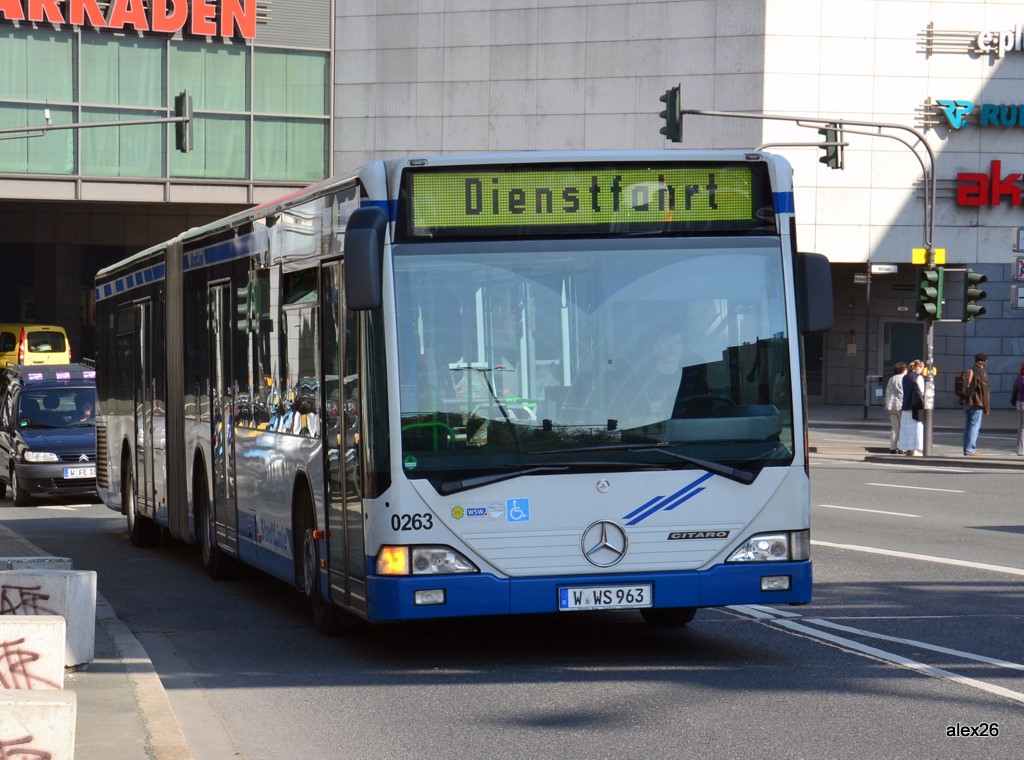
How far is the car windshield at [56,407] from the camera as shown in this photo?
25.5 meters

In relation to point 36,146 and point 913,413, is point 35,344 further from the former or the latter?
point 913,413

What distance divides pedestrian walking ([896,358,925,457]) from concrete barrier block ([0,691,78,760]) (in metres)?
27.7

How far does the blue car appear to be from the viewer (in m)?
24.5

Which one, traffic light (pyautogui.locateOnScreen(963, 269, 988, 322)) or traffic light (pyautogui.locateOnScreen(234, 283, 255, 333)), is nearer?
traffic light (pyautogui.locateOnScreen(234, 283, 255, 333))

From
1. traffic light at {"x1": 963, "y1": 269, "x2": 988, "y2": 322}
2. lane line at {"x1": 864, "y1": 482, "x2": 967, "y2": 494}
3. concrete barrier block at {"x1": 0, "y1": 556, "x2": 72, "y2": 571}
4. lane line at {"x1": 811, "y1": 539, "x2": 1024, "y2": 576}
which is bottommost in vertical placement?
lane line at {"x1": 864, "y1": 482, "x2": 967, "y2": 494}

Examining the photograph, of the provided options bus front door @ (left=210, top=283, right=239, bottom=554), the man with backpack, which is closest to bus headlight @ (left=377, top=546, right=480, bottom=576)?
bus front door @ (left=210, top=283, right=239, bottom=554)

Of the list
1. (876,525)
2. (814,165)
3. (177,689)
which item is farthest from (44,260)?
(177,689)

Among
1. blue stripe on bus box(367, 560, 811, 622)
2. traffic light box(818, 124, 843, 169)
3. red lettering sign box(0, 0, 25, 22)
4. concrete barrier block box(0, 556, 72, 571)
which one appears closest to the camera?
blue stripe on bus box(367, 560, 811, 622)

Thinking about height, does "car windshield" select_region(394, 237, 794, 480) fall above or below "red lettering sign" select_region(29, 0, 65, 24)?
below

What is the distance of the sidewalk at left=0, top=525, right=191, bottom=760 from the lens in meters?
6.78

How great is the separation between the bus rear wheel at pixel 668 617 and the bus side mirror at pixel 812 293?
7.55ft

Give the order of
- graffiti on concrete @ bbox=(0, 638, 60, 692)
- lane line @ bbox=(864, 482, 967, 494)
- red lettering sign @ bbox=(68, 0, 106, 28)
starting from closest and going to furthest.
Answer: graffiti on concrete @ bbox=(0, 638, 60, 692)
lane line @ bbox=(864, 482, 967, 494)
red lettering sign @ bbox=(68, 0, 106, 28)

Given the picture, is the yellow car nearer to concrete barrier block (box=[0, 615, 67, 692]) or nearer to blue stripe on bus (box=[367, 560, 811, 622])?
blue stripe on bus (box=[367, 560, 811, 622])
